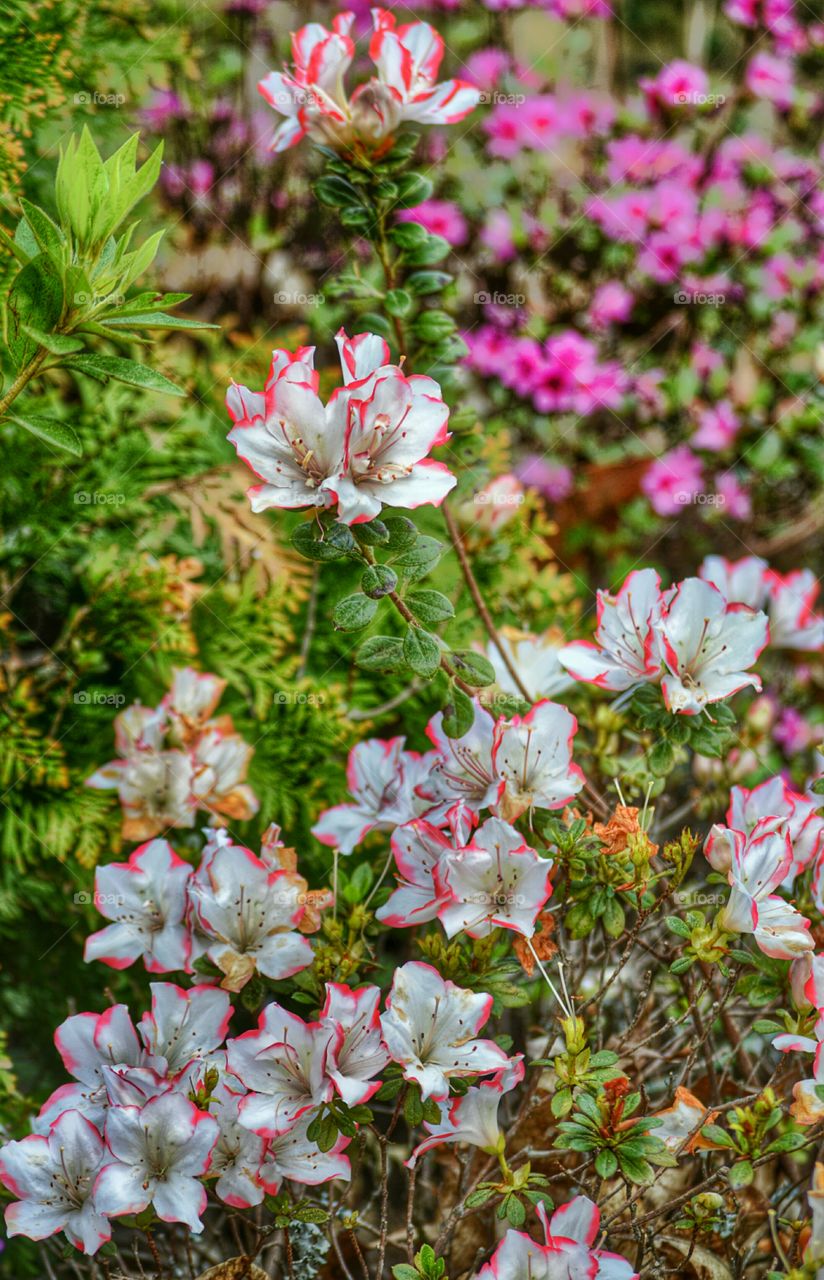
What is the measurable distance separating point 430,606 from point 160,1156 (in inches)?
22.5

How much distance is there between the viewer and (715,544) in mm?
2746

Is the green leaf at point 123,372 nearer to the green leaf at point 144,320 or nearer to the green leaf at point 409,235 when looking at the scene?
the green leaf at point 144,320

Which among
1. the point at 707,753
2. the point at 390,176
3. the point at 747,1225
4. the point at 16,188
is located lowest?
the point at 747,1225

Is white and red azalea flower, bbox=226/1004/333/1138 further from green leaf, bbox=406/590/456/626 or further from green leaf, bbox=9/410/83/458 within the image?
green leaf, bbox=9/410/83/458

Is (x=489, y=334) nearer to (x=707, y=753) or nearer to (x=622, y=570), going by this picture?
(x=622, y=570)

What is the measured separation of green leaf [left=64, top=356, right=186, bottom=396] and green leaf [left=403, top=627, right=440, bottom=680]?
31 cm

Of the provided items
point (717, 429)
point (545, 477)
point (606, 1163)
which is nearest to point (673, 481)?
point (717, 429)

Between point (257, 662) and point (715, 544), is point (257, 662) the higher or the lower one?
the higher one

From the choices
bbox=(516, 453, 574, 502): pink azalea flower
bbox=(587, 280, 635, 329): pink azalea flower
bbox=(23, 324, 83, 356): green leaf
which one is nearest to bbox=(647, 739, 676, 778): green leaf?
bbox=(23, 324, 83, 356): green leaf

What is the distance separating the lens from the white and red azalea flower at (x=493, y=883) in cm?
110

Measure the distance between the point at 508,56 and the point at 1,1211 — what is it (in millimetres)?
2883

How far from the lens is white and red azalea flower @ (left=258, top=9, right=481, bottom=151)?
127 cm

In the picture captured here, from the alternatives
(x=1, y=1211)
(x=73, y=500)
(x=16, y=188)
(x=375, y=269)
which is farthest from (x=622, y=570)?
(x=1, y=1211)

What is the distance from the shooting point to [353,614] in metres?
1.06
